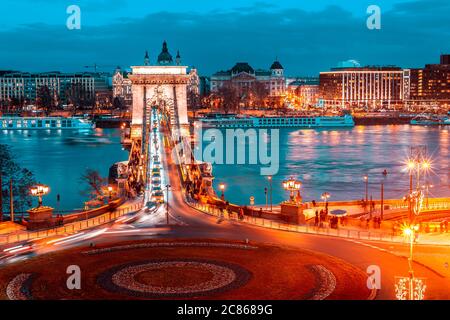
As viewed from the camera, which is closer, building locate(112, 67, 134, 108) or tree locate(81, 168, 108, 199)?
tree locate(81, 168, 108, 199)

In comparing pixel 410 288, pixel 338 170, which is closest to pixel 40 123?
pixel 338 170

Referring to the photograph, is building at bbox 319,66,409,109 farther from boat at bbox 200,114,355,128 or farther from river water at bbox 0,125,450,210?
river water at bbox 0,125,450,210

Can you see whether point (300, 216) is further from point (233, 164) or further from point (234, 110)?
point (234, 110)

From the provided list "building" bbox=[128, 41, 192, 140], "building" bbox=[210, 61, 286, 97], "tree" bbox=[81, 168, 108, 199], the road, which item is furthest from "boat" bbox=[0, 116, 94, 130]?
the road

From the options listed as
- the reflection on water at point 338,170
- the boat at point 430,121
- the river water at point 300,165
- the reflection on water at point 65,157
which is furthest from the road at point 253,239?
the boat at point 430,121

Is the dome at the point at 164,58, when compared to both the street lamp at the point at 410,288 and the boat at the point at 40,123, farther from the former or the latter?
the street lamp at the point at 410,288

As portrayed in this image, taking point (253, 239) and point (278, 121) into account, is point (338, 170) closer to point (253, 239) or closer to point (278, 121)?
point (253, 239)

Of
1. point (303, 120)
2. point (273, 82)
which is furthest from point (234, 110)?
point (273, 82)
